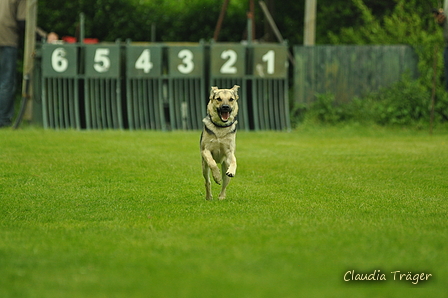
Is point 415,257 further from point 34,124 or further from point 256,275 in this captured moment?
point 34,124

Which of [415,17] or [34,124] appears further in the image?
[415,17]

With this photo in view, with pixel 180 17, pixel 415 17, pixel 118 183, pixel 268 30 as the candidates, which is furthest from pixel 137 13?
pixel 118 183

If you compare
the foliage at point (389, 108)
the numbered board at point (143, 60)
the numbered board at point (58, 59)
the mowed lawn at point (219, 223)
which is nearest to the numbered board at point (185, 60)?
the numbered board at point (143, 60)

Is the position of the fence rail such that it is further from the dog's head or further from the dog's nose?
the dog's nose

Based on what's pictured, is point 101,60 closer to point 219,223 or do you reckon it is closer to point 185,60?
point 185,60

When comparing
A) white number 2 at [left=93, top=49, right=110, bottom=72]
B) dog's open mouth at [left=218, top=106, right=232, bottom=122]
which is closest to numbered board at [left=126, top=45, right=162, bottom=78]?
white number 2 at [left=93, top=49, right=110, bottom=72]

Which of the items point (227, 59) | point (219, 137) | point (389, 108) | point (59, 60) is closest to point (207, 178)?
point (219, 137)

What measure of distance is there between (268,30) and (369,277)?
2051 cm

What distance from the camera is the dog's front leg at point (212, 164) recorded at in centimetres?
925

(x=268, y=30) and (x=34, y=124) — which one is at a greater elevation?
(x=268, y=30)

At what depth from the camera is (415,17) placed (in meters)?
23.2

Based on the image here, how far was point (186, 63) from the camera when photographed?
802 inches

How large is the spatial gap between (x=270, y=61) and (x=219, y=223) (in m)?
12.9

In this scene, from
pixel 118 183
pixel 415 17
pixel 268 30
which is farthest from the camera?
pixel 268 30
